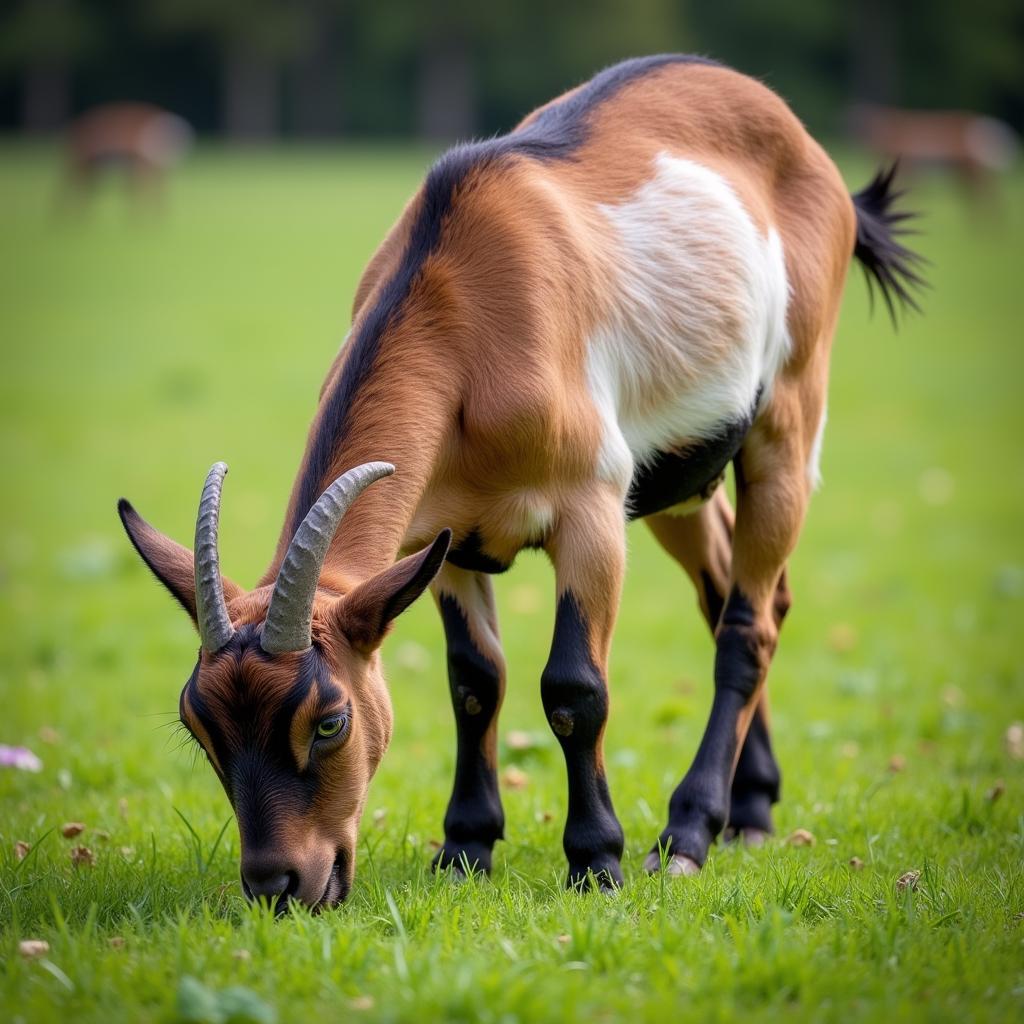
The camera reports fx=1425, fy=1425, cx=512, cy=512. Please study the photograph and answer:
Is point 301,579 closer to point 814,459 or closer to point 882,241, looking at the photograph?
point 814,459

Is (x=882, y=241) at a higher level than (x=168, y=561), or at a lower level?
higher

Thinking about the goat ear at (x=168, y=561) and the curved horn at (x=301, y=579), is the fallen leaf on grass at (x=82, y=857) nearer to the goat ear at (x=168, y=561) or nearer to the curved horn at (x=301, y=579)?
the goat ear at (x=168, y=561)

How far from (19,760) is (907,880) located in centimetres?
→ 358

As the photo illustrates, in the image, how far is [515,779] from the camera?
19.8 feet

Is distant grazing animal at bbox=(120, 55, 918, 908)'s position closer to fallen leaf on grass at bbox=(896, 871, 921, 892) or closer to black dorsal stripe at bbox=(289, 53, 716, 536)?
black dorsal stripe at bbox=(289, 53, 716, 536)

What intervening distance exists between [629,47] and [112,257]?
36.8 meters

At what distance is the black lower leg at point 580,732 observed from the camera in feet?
14.7

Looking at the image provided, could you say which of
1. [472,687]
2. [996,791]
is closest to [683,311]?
[472,687]

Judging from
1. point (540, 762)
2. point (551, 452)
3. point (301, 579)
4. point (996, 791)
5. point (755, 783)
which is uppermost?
point (551, 452)

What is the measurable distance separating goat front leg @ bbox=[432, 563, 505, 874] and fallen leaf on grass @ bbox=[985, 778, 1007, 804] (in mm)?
1878

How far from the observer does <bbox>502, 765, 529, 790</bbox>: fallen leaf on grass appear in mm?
5996

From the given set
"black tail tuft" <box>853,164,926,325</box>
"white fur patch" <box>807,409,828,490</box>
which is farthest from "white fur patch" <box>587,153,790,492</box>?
"black tail tuft" <box>853,164,926,325</box>

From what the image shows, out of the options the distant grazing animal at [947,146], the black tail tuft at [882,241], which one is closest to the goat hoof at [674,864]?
the black tail tuft at [882,241]

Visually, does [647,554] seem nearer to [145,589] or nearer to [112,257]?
[145,589]
